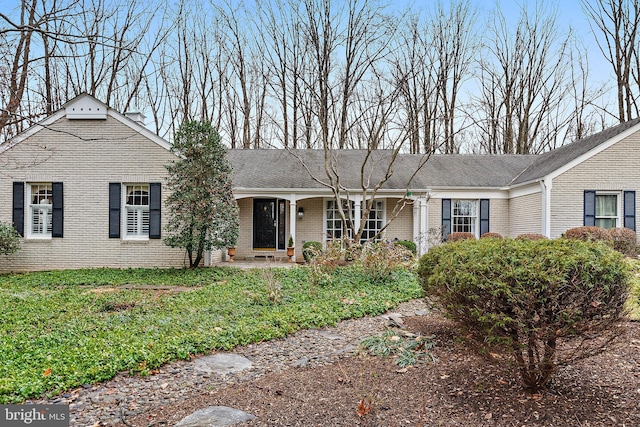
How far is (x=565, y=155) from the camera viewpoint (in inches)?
543

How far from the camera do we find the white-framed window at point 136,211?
11.9 metres

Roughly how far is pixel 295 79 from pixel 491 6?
473 inches

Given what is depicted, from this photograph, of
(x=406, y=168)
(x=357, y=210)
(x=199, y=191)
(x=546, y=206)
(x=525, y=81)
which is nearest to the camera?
(x=199, y=191)

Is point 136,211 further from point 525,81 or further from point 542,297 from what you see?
point 525,81

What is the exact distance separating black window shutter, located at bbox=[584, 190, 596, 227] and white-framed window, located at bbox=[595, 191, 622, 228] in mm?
259

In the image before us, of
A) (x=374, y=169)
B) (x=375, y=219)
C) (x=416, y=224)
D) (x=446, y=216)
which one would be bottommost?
(x=416, y=224)

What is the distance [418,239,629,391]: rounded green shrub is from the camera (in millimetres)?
2729

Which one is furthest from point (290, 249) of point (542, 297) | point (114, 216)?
point (542, 297)

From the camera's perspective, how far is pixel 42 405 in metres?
3.26

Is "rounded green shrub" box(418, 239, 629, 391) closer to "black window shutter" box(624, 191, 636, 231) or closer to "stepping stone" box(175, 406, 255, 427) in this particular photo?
"stepping stone" box(175, 406, 255, 427)

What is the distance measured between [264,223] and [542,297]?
1265 centimetres

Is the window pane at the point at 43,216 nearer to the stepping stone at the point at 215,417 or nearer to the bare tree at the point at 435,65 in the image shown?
the bare tree at the point at 435,65

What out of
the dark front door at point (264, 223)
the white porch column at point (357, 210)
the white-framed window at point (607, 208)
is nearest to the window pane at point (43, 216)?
the dark front door at point (264, 223)

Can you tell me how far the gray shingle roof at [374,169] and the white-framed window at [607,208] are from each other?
10.2 ft
